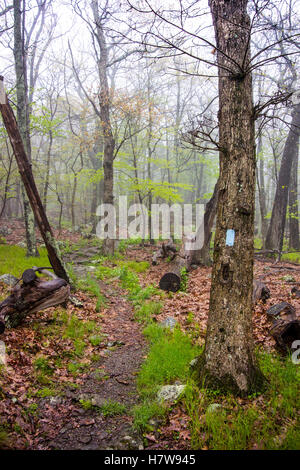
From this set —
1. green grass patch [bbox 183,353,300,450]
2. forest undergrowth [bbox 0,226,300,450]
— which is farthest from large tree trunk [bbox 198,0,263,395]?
forest undergrowth [bbox 0,226,300,450]

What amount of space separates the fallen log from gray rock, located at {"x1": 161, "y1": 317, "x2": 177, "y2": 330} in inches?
93.6

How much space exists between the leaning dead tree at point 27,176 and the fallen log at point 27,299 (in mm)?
1000

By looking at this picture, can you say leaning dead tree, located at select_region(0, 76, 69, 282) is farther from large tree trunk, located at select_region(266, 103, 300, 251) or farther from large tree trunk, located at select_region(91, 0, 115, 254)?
large tree trunk, located at select_region(266, 103, 300, 251)

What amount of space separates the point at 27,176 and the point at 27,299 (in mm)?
2924

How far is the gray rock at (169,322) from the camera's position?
559cm

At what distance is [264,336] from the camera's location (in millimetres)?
4641

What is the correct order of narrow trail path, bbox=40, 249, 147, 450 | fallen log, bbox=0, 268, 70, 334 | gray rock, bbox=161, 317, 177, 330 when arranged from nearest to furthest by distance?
narrow trail path, bbox=40, 249, 147, 450 → fallen log, bbox=0, 268, 70, 334 → gray rock, bbox=161, 317, 177, 330

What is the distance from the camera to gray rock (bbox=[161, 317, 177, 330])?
5.59 meters

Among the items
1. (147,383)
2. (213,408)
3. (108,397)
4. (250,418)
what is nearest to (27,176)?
(108,397)

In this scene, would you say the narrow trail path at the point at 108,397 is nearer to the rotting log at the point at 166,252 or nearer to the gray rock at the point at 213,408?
the gray rock at the point at 213,408
